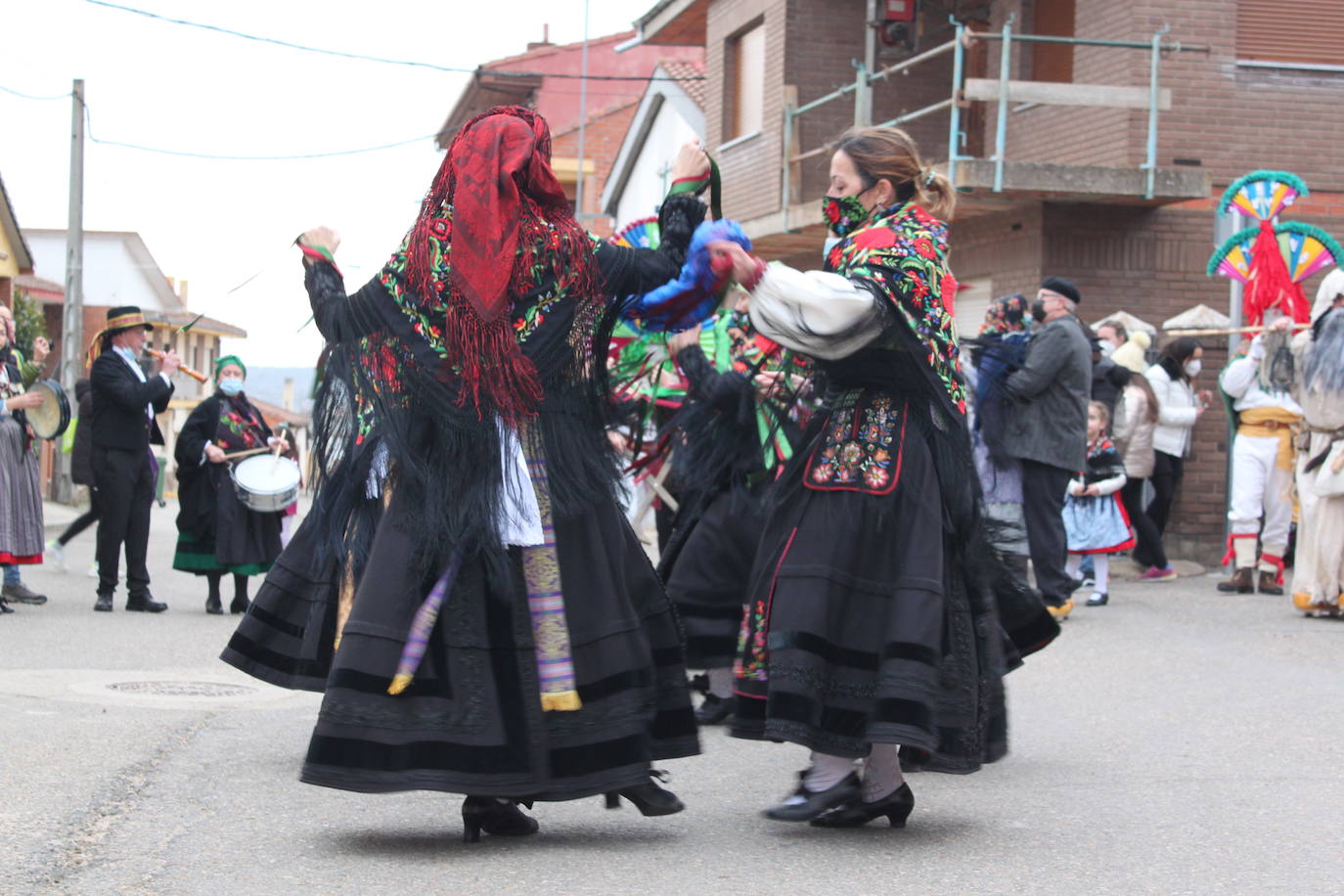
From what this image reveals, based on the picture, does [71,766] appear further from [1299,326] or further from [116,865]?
[1299,326]

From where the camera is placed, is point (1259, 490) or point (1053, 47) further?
point (1053, 47)

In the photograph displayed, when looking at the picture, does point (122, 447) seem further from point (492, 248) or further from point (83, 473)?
point (492, 248)

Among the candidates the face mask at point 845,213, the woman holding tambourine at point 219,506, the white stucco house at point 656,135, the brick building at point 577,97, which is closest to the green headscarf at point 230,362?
the woman holding tambourine at point 219,506

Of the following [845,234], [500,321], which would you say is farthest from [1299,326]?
[500,321]

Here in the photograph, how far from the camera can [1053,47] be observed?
56.9 ft

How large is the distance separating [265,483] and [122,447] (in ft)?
3.24

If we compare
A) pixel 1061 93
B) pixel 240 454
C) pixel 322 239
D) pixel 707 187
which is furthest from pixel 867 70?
pixel 322 239

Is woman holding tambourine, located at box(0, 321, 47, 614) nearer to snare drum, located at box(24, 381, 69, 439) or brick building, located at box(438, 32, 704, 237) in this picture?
snare drum, located at box(24, 381, 69, 439)

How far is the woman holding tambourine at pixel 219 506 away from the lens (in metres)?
11.2

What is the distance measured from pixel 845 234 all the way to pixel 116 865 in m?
2.65

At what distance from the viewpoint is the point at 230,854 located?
4590mm

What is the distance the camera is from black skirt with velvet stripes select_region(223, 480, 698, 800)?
177 inches

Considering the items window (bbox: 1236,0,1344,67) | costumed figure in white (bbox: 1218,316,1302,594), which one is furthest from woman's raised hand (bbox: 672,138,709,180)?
window (bbox: 1236,0,1344,67)

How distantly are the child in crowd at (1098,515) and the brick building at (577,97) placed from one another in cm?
3001
